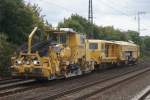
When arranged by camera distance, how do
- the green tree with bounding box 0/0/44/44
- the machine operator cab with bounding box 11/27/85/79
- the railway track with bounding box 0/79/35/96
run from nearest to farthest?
the railway track with bounding box 0/79/35/96, the machine operator cab with bounding box 11/27/85/79, the green tree with bounding box 0/0/44/44

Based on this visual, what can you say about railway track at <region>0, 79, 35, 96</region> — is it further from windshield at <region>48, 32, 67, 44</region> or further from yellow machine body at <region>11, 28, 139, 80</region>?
windshield at <region>48, 32, 67, 44</region>

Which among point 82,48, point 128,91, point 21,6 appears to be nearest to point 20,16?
point 21,6

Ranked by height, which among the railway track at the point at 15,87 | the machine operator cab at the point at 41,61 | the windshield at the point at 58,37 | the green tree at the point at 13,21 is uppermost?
the green tree at the point at 13,21

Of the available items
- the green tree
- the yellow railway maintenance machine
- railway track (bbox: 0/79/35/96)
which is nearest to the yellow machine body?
the yellow railway maintenance machine

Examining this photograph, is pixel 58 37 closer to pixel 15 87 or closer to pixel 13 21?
pixel 15 87

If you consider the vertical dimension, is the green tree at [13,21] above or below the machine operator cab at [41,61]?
above

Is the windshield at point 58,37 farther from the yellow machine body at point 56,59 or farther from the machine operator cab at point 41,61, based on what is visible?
the machine operator cab at point 41,61

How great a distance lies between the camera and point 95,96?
19.3 meters

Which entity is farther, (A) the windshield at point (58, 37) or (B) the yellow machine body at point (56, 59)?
(A) the windshield at point (58, 37)

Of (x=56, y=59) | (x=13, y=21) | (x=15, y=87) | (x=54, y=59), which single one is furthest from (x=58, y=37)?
(x=13, y=21)

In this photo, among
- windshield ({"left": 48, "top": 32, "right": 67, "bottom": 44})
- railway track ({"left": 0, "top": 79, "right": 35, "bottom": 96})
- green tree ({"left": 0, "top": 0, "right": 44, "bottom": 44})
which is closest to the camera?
railway track ({"left": 0, "top": 79, "right": 35, "bottom": 96})

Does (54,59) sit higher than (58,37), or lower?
lower

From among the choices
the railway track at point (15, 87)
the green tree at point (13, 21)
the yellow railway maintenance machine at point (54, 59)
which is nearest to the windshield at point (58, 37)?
the yellow railway maintenance machine at point (54, 59)

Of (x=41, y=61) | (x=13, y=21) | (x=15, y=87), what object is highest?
(x=13, y=21)
